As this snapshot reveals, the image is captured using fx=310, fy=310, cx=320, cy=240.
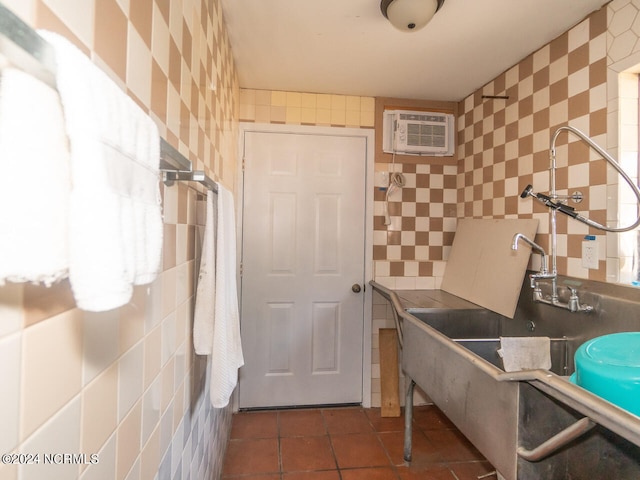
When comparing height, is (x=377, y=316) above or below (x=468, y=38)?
below

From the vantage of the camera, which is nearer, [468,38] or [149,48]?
[149,48]

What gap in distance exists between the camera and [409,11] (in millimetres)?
1240

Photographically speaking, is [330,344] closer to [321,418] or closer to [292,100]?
[321,418]

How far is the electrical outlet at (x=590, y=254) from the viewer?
1313mm

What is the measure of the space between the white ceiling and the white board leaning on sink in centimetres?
92

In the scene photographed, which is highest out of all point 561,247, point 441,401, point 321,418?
point 561,247

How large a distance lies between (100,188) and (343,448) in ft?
6.54

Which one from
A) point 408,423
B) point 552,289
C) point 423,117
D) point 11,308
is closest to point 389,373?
point 408,423

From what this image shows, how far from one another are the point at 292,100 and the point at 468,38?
3.70 feet

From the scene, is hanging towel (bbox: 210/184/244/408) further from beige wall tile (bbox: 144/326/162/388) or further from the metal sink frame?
the metal sink frame

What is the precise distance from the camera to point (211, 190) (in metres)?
0.88

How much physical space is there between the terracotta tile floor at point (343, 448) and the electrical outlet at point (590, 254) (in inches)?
47.6

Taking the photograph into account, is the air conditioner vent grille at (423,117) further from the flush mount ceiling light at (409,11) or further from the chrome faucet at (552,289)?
the chrome faucet at (552,289)

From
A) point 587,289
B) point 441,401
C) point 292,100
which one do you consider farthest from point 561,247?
point 292,100
